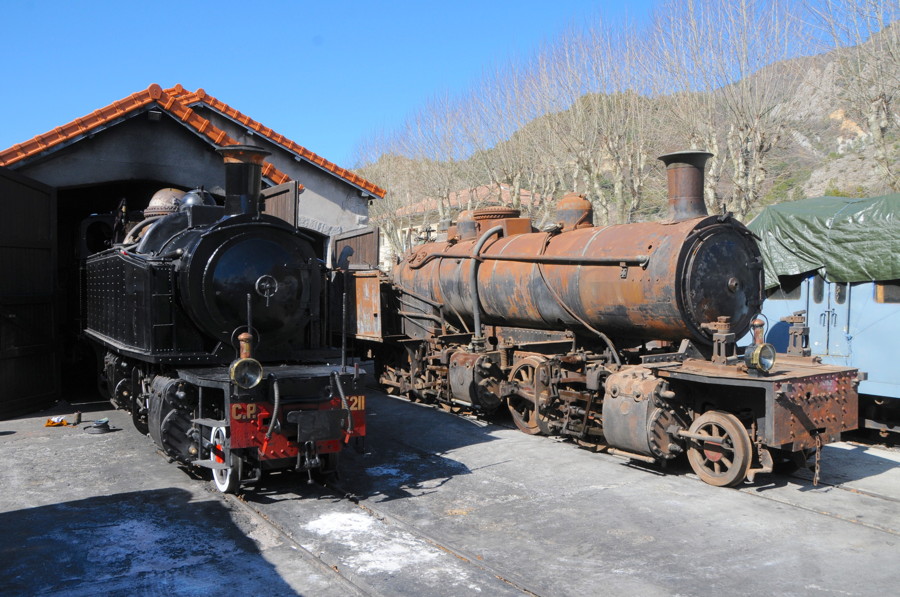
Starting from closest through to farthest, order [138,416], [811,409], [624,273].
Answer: [811,409]
[624,273]
[138,416]

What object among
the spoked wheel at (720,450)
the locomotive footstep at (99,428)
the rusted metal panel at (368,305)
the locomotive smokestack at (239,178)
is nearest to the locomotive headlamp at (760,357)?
the spoked wheel at (720,450)

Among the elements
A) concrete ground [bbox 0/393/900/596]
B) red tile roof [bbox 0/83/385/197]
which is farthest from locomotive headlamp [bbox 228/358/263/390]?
red tile roof [bbox 0/83/385/197]

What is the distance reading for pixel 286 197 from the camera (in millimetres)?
8539

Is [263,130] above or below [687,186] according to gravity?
above

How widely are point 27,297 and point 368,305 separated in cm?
517

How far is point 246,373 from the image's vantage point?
5.96 m

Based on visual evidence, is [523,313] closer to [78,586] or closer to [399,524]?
[399,524]

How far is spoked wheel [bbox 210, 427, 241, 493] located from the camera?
6.23 meters

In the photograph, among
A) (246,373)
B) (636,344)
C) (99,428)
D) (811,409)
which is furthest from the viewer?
(99,428)

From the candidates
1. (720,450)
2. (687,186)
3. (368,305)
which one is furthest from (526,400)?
(687,186)

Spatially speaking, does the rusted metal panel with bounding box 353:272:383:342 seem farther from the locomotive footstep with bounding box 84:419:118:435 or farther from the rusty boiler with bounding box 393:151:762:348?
the locomotive footstep with bounding box 84:419:118:435

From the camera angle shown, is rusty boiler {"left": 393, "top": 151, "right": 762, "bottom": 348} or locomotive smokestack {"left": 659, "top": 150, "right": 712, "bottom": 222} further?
locomotive smokestack {"left": 659, "top": 150, "right": 712, "bottom": 222}

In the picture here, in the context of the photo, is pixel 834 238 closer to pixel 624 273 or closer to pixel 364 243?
pixel 624 273

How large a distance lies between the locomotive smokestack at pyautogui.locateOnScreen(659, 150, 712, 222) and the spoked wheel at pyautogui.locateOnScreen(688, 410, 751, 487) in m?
2.31
